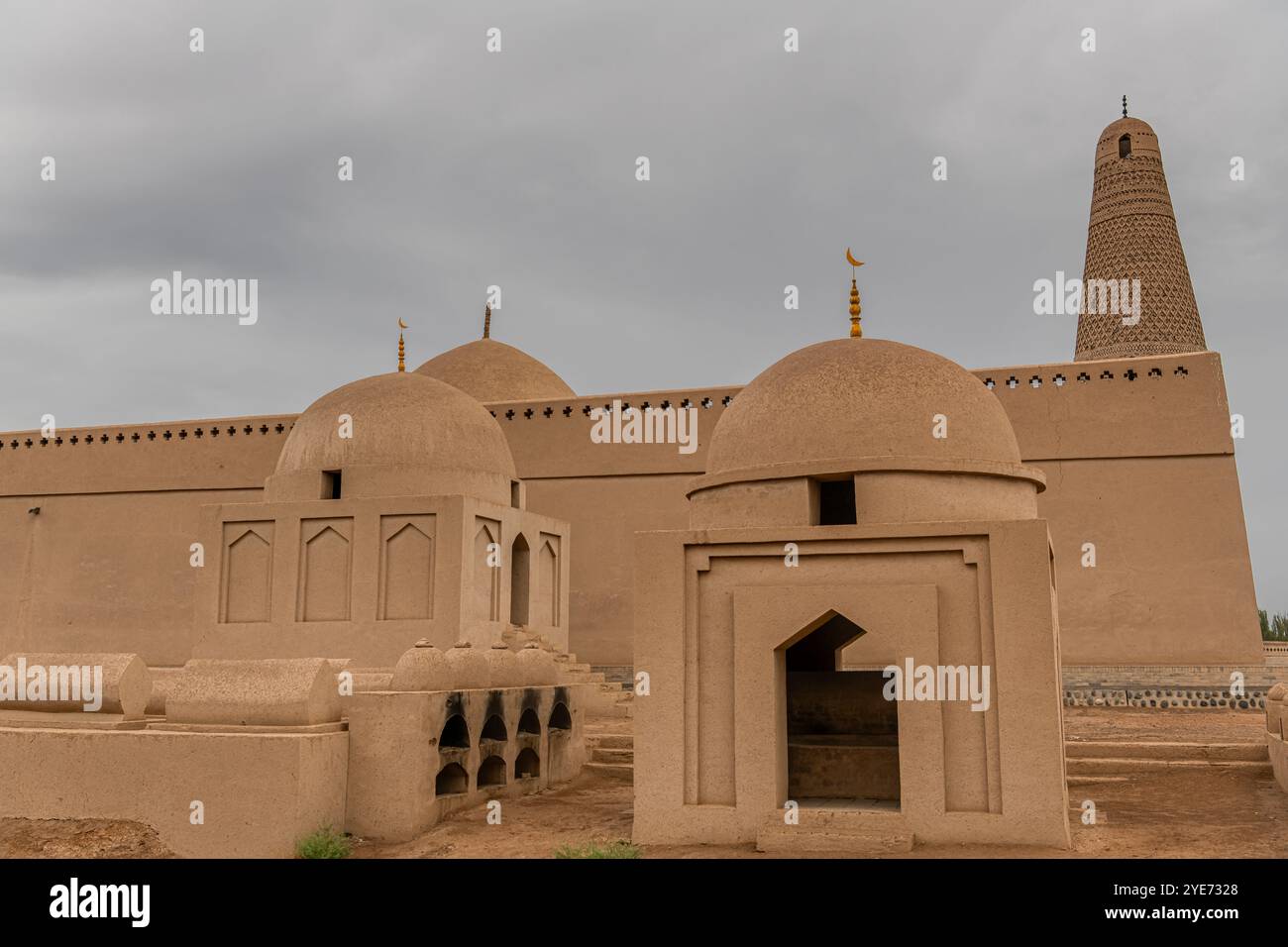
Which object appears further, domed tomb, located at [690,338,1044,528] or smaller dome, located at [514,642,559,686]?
smaller dome, located at [514,642,559,686]

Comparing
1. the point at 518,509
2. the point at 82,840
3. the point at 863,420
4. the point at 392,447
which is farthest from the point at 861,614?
the point at 518,509

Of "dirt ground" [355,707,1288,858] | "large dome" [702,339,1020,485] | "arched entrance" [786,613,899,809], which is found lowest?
"dirt ground" [355,707,1288,858]

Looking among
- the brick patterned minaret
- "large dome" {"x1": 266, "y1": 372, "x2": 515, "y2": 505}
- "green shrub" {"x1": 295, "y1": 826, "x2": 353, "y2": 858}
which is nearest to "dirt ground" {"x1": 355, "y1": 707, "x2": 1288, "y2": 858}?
"green shrub" {"x1": 295, "y1": 826, "x2": 353, "y2": 858}

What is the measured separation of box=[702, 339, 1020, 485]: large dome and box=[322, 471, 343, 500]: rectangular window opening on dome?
657cm

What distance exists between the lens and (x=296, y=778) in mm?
7738

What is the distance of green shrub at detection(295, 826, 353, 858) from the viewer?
25.3ft

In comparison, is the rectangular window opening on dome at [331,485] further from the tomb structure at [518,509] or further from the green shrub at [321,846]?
the green shrub at [321,846]

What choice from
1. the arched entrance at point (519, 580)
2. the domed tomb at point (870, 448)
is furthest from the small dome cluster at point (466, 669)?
the arched entrance at point (519, 580)

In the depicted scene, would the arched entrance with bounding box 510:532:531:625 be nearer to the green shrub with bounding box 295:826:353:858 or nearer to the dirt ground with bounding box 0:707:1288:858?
the dirt ground with bounding box 0:707:1288:858

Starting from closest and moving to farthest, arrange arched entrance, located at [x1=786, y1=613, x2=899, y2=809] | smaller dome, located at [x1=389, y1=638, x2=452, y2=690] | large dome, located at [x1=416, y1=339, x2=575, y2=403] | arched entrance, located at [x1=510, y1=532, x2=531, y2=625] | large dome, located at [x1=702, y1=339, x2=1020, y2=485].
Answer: large dome, located at [x1=702, y1=339, x2=1020, y2=485], arched entrance, located at [x1=786, y1=613, x2=899, y2=809], smaller dome, located at [x1=389, y1=638, x2=452, y2=690], arched entrance, located at [x1=510, y1=532, x2=531, y2=625], large dome, located at [x1=416, y1=339, x2=575, y2=403]

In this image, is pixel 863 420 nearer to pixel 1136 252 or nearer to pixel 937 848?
pixel 937 848

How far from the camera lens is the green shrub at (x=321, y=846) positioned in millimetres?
7715
